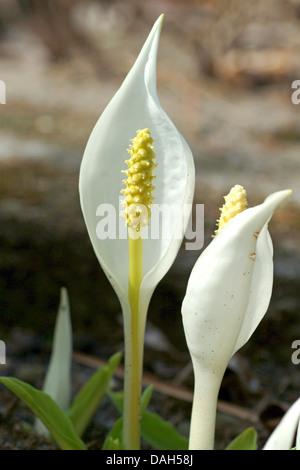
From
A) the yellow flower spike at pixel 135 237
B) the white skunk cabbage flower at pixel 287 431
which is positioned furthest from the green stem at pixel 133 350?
the white skunk cabbage flower at pixel 287 431

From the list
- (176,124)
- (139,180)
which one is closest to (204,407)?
(139,180)

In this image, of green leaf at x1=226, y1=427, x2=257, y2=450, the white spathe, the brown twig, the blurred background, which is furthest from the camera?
the blurred background

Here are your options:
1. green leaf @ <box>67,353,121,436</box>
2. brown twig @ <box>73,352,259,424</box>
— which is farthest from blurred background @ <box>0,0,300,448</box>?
green leaf @ <box>67,353,121,436</box>

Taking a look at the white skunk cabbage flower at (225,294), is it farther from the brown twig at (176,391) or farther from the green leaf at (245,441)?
the brown twig at (176,391)

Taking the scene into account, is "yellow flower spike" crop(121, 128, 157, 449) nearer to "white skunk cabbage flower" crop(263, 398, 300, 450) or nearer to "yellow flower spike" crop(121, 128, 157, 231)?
"yellow flower spike" crop(121, 128, 157, 231)

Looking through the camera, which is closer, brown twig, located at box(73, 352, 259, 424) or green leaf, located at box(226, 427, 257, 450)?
green leaf, located at box(226, 427, 257, 450)

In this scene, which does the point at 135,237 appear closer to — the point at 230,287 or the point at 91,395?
the point at 230,287

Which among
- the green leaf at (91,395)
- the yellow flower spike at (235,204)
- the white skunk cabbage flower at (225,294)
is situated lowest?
the green leaf at (91,395)

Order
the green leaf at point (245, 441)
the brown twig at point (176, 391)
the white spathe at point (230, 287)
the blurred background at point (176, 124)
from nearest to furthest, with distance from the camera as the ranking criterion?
1. the white spathe at point (230, 287)
2. the green leaf at point (245, 441)
3. the brown twig at point (176, 391)
4. the blurred background at point (176, 124)
